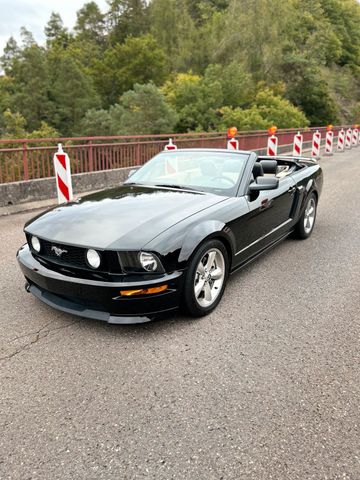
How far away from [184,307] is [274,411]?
3.66 ft

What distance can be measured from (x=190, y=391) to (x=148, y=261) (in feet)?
3.07

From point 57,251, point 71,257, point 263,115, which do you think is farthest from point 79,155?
point 263,115

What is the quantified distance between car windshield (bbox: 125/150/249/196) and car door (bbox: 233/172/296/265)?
11.8 inches

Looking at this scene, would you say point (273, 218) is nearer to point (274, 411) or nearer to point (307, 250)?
point (307, 250)

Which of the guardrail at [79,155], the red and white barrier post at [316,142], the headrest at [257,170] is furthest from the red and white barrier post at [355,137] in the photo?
the headrest at [257,170]

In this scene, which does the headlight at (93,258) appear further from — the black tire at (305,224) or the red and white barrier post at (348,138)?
the red and white barrier post at (348,138)

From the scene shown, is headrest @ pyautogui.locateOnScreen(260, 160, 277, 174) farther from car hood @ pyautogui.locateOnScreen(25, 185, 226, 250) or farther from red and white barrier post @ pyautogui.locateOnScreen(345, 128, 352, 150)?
red and white barrier post @ pyautogui.locateOnScreen(345, 128, 352, 150)

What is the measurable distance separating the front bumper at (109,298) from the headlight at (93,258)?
0.12 m

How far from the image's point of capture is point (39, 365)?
2820 mm

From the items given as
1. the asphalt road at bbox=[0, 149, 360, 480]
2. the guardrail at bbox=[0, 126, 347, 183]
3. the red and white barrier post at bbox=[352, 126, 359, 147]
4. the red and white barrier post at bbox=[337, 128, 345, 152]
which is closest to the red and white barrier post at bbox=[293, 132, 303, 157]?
the guardrail at bbox=[0, 126, 347, 183]

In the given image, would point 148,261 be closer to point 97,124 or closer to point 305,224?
point 305,224

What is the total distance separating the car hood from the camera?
304 cm

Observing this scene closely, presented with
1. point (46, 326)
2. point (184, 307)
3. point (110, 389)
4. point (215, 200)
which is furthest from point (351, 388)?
point (46, 326)

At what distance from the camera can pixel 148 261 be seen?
2982 mm
